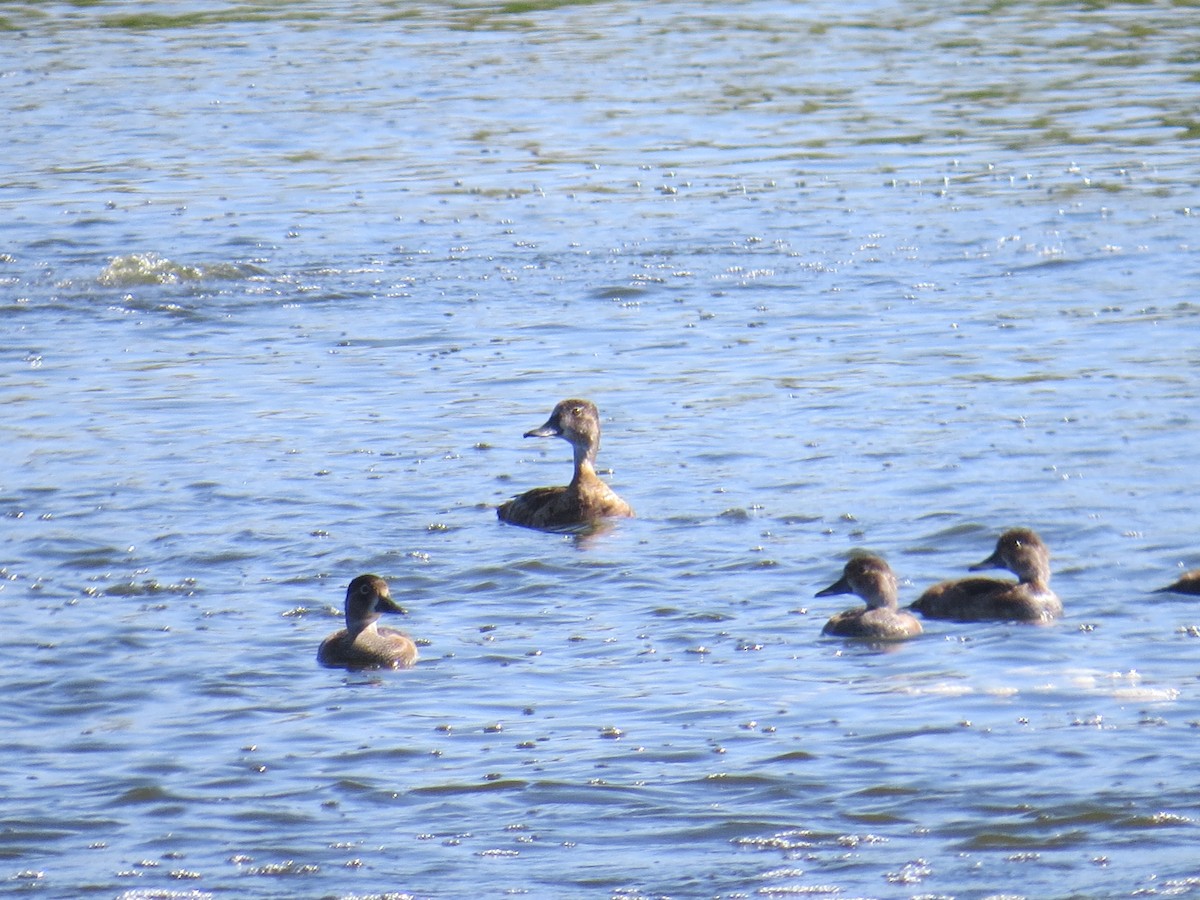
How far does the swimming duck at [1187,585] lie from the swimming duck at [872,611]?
49.1 inches

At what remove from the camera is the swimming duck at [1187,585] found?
1066cm

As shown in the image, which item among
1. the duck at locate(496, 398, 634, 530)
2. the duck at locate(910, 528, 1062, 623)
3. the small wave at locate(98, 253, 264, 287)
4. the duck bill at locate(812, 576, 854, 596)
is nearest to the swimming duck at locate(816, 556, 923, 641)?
the duck bill at locate(812, 576, 854, 596)

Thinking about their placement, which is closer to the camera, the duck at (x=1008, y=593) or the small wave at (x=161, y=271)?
the duck at (x=1008, y=593)

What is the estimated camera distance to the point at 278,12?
3544 cm

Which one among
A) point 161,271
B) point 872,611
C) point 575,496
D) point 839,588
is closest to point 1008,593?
point 872,611

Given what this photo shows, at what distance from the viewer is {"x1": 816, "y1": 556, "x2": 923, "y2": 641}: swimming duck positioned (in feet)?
33.7

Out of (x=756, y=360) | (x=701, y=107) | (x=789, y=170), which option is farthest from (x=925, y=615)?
(x=701, y=107)

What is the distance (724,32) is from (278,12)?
7.46 meters

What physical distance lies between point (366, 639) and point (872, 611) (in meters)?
2.28

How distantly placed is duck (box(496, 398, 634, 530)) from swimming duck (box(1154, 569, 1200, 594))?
3167mm

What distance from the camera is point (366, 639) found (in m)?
10.1

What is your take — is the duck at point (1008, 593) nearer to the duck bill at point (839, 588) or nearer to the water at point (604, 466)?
the water at point (604, 466)

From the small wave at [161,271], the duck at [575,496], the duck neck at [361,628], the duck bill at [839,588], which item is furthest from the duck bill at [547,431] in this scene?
the small wave at [161,271]

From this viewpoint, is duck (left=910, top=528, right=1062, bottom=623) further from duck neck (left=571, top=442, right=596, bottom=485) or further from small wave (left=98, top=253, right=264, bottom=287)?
small wave (left=98, top=253, right=264, bottom=287)
